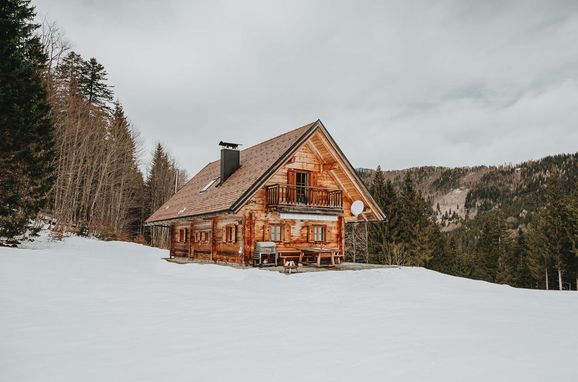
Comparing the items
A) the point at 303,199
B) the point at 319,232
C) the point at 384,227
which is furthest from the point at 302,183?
the point at 384,227

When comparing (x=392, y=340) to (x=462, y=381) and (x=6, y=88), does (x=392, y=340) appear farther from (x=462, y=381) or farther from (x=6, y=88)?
(x=6, y=88)

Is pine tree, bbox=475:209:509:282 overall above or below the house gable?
below

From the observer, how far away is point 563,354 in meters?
6.36

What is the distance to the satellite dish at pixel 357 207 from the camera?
22125mm

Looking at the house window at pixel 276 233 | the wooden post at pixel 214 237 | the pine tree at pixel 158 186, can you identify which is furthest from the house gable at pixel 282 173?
the pine tree at pixel 158 186

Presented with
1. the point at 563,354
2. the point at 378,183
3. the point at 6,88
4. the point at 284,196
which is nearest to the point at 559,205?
the point at 378,183

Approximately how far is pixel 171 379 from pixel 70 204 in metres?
39.2

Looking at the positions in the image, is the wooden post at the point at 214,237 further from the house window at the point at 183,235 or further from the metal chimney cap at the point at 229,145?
the house window at the point at 183,235

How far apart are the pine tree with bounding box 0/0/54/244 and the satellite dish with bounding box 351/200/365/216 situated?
15.7m

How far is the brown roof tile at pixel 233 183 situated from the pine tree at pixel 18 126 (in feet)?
24.7

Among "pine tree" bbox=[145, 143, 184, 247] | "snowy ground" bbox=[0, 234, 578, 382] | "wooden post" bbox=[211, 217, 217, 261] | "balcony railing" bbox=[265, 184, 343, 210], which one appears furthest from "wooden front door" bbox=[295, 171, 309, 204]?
"pine tree" bbox=[145, 143, 184, 247]

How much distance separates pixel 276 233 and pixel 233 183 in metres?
3.46

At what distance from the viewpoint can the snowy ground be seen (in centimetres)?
529

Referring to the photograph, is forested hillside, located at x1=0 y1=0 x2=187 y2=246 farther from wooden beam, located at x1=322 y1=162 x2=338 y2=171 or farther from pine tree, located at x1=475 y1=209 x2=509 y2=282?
pine tree, located at x1=475 y1=209 x2=509 y2=282
